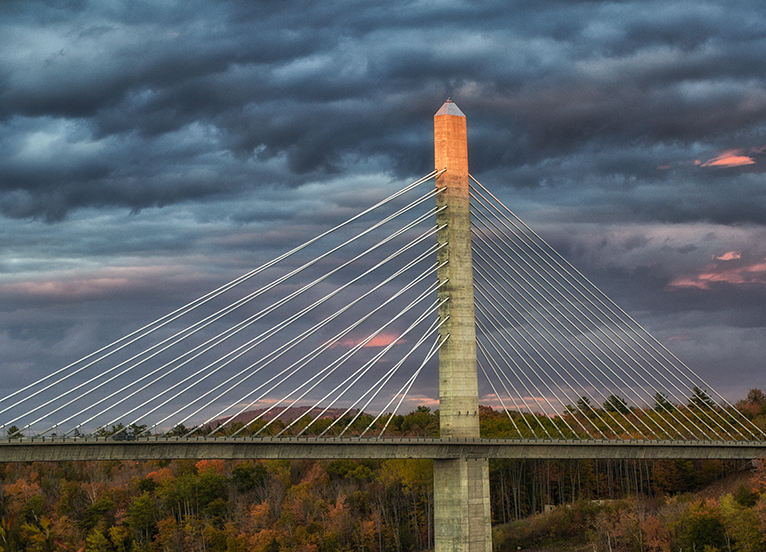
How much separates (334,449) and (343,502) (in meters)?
41.2

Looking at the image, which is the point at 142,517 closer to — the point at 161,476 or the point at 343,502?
the point at 161,476

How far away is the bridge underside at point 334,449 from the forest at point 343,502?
9346mm

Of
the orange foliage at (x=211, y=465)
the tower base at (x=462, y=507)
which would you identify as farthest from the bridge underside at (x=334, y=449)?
the orange foliage at (x=211, y=465)

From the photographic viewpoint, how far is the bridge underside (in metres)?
48.8

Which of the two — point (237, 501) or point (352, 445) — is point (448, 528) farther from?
point (237, 501)

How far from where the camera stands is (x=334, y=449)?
55.8 m

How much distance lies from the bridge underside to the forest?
9.35 metres

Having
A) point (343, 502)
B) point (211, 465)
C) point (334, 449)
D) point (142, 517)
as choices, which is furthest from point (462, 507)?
point (211, 465)

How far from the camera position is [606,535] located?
258 feet

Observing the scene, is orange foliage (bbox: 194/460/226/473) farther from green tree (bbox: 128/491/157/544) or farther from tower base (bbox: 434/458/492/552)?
tower base (bbox: 434/458/492/552)

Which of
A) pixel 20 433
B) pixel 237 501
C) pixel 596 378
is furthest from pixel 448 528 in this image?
pixel 237 501

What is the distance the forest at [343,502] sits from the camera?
3369 inches

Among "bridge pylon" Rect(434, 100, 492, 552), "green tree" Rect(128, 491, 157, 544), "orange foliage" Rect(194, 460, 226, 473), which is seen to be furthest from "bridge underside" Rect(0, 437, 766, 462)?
"orange foliage" Rect(194, 460, 226, 473)

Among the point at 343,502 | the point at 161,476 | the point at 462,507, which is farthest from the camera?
the point at 161,476
